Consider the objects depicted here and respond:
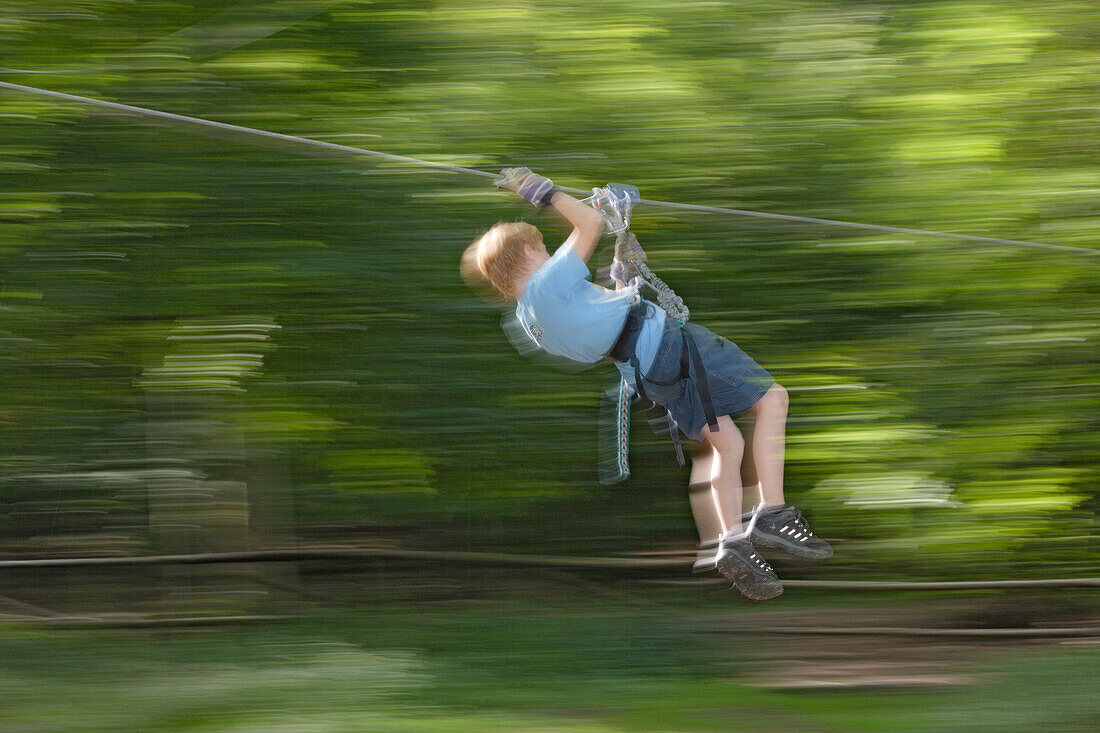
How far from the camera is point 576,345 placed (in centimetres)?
322

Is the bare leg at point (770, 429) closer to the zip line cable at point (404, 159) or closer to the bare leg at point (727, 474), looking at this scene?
the bare leg at point (727, 474)

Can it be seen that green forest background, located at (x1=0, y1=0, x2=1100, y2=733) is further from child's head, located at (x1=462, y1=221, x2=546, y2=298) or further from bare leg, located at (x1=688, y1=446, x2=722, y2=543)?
child's head, located at (x1=462, y1=221, x2=546, y2=298)

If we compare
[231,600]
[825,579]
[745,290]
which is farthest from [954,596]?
[231,600]

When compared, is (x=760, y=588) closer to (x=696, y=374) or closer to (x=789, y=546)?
(x=789, y=546)

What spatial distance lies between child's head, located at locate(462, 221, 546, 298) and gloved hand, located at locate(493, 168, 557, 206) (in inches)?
6.6

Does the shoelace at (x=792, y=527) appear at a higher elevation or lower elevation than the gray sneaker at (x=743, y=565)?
higher

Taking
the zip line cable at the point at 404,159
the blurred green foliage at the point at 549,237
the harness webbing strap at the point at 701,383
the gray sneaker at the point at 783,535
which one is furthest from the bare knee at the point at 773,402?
the blurred green foliage at the point at 549,237

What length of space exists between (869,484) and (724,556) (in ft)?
6.25

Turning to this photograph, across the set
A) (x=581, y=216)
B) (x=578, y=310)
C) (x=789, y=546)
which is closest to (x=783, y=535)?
(x=789, y=546)

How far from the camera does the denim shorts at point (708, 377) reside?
3.15 metres

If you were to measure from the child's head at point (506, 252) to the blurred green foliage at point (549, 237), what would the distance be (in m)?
1.24

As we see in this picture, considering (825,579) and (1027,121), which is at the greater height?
(1027,121)

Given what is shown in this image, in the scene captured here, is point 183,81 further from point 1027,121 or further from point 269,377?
point 1027,121

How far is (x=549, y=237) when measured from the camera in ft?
14.8
